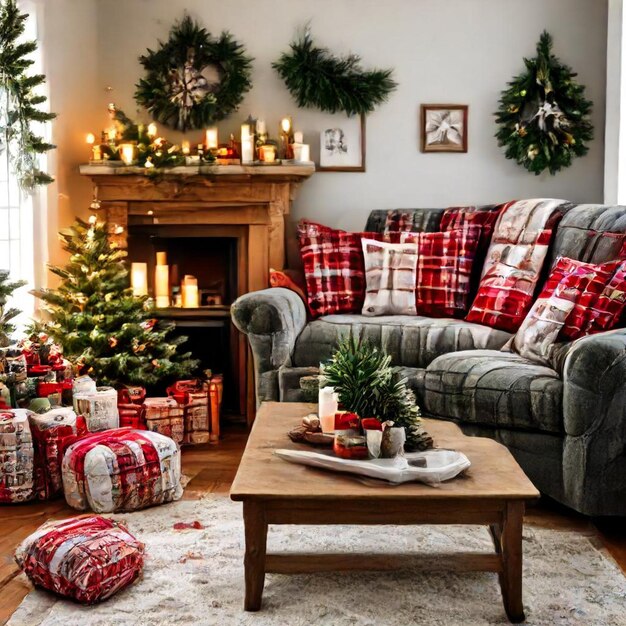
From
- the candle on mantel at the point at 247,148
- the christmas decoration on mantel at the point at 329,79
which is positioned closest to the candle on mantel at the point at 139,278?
the candle on mantel at the point at 247,148

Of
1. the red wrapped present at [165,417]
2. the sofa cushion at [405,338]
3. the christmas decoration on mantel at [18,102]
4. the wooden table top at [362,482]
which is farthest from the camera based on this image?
the red wrapped present at [165,417]

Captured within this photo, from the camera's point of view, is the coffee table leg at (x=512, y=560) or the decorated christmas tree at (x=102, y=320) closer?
the coffee table leg at (x=512, y=560)

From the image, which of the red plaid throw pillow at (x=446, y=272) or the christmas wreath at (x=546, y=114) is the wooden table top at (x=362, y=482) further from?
the christmas wreath at (x=546, y=114)

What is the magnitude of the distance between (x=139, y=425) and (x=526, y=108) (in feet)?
8.63

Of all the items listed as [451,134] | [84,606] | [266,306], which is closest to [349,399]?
[84,606]

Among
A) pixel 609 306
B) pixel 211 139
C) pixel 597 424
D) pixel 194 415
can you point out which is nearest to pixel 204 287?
pixel 211 139

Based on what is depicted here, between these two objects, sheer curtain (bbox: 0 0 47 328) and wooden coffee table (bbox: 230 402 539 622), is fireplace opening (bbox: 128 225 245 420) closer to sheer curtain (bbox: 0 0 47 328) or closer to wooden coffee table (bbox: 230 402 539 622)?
sheer curtain (bbox: 0 0 47 328)

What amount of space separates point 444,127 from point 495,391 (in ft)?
7.02

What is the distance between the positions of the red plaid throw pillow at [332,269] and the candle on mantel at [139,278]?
849 millimetres

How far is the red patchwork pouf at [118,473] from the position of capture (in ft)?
9.79

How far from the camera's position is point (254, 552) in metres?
2.16

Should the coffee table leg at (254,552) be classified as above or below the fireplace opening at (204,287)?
below

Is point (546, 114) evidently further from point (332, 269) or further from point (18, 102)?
point (18, 102)

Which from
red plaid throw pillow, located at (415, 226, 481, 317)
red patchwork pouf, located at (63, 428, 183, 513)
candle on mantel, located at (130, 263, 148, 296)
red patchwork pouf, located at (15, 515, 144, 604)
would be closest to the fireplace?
candle on mantel, located at (130, 263, 148, 296)
